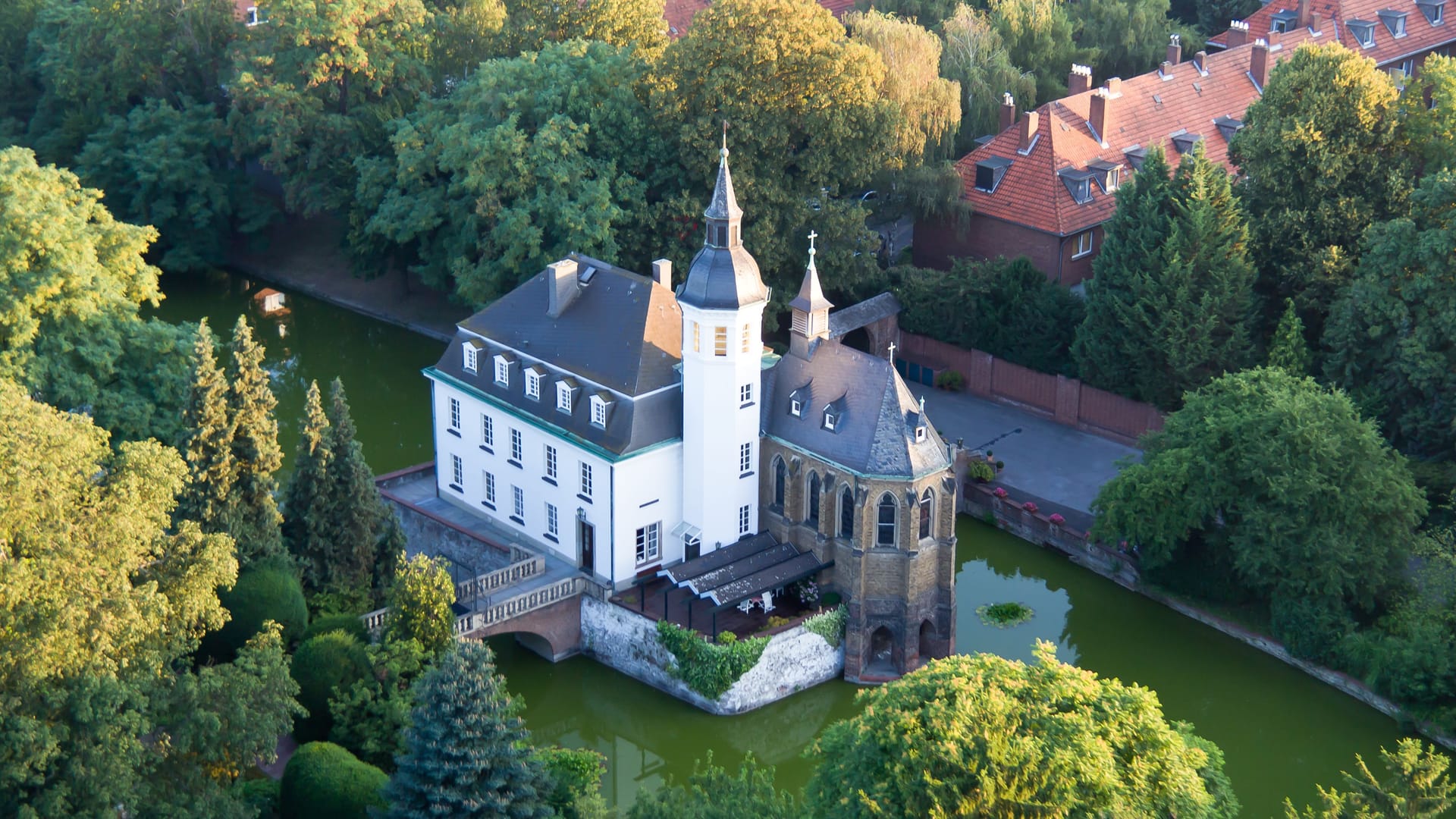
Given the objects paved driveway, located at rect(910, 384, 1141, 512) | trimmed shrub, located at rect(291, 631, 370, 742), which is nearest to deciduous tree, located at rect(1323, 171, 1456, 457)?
paved driveway, located at rect(910, 384, 1141, 512)

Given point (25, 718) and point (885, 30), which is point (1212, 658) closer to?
point (885, 30)

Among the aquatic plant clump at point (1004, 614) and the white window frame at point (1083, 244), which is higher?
the white window frame at point (1083, 244)

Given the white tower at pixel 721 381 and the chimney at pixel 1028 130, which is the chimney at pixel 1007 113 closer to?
the chimney at pixel 1028 130

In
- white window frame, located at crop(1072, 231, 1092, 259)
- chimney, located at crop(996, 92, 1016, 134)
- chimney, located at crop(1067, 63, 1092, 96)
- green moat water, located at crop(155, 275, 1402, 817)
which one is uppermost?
chimney, located at crop(1067, 63, 1092, 96)

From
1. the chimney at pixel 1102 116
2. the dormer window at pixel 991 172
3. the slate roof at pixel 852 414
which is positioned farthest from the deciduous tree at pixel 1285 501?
the chimney at pixel 1102 116

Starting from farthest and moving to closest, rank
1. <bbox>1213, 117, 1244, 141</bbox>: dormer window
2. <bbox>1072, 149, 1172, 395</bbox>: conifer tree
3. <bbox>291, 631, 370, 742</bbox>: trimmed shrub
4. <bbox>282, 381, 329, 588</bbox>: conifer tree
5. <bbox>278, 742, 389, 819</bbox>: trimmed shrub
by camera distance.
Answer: <bbox>1213, 117, 1244, 141</bbox>: dormer window, <bbox>1072, 149, 1172, 395</bbox>: conifer tree, <bbox>282, 381, 329, 588</bbox>: conifer tree, <bbox>291, 631, 370, 742</bbox>: trimmed shrub, <bbox>278, 742, 389, 819</bbox>: trimmed shrub

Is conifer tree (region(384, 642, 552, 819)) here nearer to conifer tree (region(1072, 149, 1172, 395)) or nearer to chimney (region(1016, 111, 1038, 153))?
conifer tree (region(1072, 149, 1172, 395))
